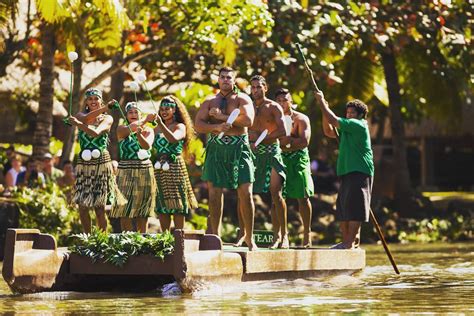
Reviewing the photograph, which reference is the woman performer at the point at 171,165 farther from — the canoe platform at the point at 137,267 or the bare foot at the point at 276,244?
the canoe platform at the point at 137,267

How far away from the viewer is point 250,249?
459 inches

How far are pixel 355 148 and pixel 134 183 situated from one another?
82.4 inches

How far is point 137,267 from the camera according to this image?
10.9m

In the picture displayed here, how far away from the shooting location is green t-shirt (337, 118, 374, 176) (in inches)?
492

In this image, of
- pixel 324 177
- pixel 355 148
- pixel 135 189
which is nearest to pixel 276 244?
pixel 355 148

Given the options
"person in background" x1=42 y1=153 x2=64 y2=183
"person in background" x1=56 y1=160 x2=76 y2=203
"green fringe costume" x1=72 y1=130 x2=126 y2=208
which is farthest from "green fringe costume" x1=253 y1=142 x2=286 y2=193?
"person in background" x1=42 y1=153 x2=64 y2=183

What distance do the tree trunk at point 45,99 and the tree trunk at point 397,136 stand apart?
7.09m

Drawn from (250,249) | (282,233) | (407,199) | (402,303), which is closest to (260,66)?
(407,199)

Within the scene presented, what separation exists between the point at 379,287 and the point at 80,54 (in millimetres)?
9606

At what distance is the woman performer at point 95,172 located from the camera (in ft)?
40.5

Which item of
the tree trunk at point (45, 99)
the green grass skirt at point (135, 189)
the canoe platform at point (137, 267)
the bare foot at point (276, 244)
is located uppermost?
the tree trunk at point (45, 99)

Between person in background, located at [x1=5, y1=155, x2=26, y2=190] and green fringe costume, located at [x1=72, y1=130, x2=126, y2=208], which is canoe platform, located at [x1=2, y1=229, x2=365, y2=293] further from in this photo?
person in background, located at [x1=5, y1=155, x2=26, y2=190]

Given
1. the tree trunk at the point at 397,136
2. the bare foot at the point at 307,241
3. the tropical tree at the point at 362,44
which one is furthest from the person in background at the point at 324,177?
the bare foot at the point at 307,241

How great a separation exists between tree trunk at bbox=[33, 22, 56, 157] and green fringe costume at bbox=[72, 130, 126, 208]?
6544 millimetres
